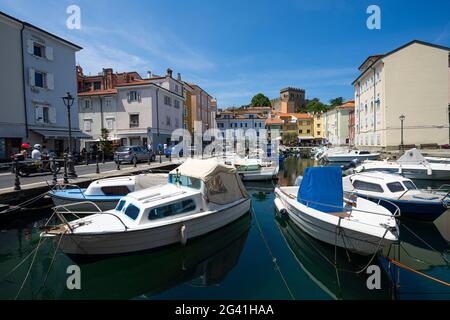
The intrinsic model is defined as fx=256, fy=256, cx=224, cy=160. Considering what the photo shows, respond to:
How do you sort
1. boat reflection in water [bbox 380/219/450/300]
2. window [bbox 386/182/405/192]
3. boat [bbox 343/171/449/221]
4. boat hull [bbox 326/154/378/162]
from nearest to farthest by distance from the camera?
boat reflection in water [bbox 380/219/450/300], boat [bbox 343/171/449/221], window [bbox 386/182/405/192], boat hull [bbox 326/154/378/162]

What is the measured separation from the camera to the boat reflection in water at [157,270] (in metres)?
6.39

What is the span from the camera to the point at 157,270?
730 centimetres

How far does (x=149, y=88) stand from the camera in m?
37.9

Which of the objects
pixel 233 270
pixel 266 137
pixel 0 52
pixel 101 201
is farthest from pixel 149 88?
pixel 266 137

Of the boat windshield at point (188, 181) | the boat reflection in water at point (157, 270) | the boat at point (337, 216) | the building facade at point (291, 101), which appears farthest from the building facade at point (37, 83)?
the building facade at point (291, 101)

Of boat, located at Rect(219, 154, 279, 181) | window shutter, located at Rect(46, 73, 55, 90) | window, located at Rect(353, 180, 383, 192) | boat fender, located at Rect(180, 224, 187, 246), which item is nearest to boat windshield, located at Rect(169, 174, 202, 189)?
boat fender, located at Rect(180, 224, 187, 246)

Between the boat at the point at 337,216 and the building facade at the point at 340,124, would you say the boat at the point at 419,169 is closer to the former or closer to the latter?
the boat at the point at 337,216

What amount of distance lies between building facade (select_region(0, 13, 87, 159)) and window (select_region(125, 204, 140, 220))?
70.3ft

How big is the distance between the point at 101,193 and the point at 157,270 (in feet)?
20.5

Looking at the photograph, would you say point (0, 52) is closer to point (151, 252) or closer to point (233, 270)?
point (151, 252)

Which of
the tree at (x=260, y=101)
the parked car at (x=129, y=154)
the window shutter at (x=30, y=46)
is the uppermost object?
the tree at (x=260, y=101)

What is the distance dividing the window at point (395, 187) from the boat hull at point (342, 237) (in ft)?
17.3

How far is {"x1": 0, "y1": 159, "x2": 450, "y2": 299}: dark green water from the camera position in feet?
20.3

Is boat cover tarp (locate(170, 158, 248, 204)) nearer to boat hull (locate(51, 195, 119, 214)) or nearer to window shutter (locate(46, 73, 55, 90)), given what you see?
boat hull (locate(51, 195, 119, 214))
